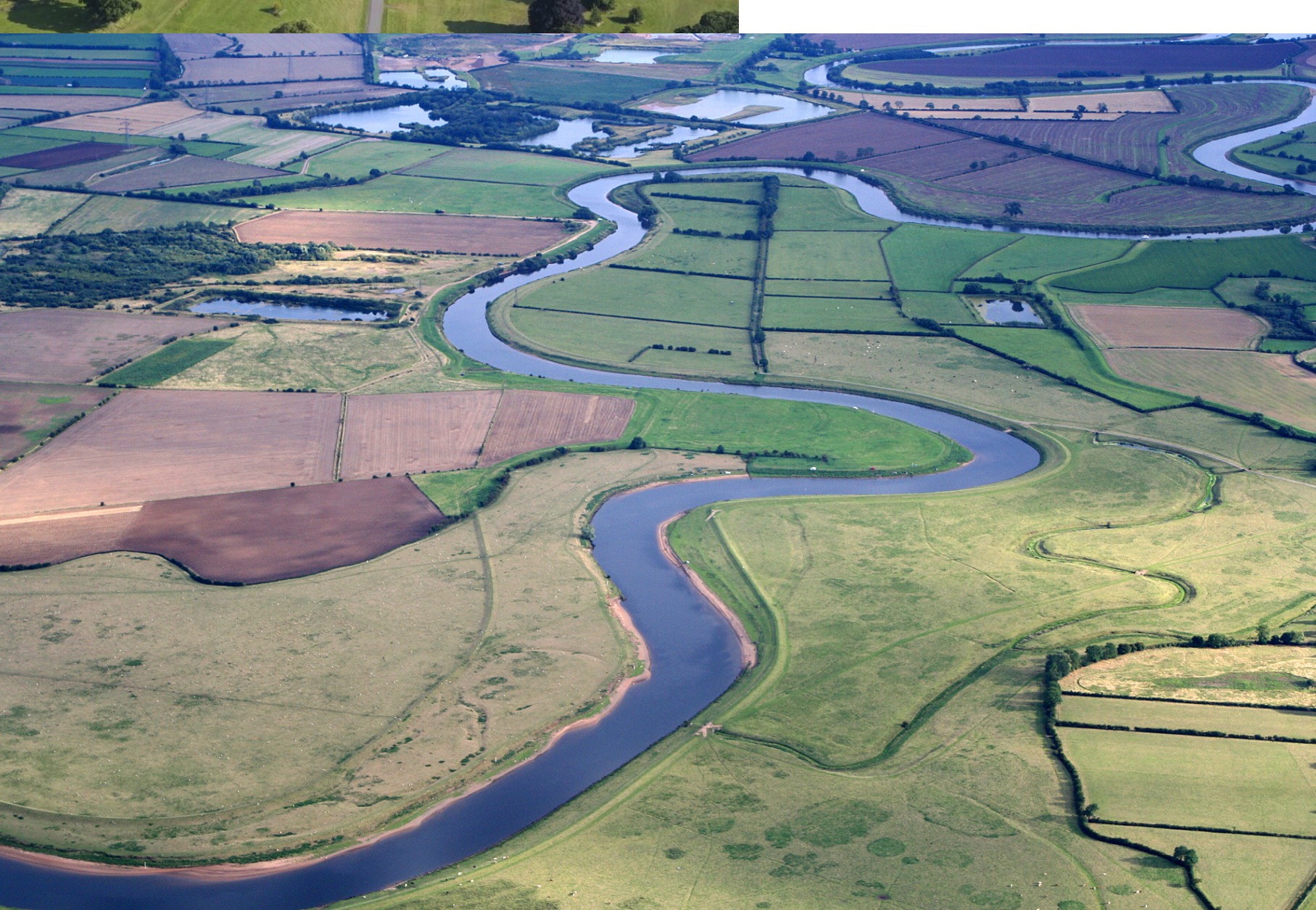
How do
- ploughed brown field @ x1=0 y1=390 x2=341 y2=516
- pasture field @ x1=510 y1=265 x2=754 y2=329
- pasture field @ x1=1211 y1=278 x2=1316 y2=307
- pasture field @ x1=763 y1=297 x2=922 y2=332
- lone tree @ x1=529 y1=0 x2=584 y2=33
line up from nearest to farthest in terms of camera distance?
ploughed brown field @ x1=0 y1=390 x2=341 y2=516 → lone tree @ x1=529 y1=0 x2=584 y2=33 → pasture field @ x1=763 y1=297 x2=922 y2=332 → pasture field @ x1=510 y1=265 x2=754 y2=329 → pasture field @ x1=1211 y1=278 x2=1316 y2=307

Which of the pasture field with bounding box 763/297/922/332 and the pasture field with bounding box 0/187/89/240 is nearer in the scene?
the pasture field with bounding box 763/297/922/332

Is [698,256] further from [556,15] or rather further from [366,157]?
[366,157]

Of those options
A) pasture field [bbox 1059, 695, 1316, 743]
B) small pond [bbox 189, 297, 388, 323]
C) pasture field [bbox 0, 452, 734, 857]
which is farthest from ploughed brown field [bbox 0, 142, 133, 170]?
pasture field [bbox 1059, 695, 1316, 743]

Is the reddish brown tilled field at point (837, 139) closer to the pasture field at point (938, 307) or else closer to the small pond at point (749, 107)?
the small pond at point (749, 107)

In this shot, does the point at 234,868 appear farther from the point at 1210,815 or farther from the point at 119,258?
the point at 119,258

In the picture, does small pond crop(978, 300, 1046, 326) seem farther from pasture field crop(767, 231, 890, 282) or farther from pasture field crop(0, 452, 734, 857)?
pasture field crop(0, 452, 734, 857)

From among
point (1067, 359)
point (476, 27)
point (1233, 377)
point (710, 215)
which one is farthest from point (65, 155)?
point (1233, 377)

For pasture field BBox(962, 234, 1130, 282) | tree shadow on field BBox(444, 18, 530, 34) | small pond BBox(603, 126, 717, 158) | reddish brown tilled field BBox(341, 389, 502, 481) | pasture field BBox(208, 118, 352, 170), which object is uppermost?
tree shadow on field BBox(444, 18, 530, 34)
